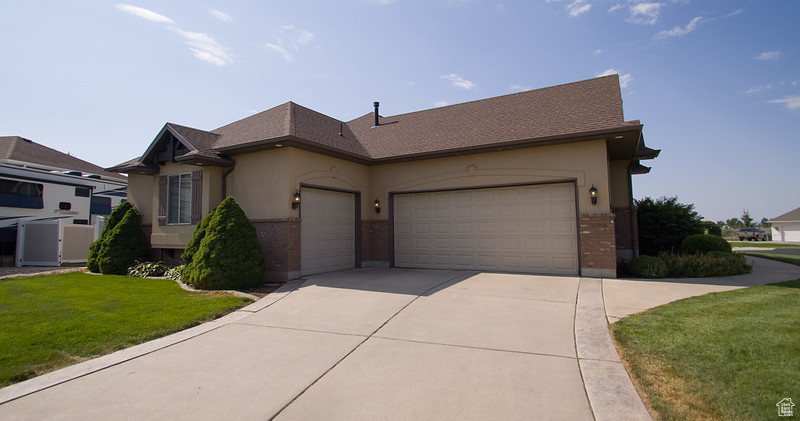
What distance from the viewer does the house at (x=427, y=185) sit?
974 cm

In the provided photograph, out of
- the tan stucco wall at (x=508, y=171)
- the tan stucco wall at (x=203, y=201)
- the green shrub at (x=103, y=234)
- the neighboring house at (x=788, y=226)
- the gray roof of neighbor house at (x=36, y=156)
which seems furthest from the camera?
the neighboring house at (x=788, y=226)

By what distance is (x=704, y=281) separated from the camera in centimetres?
855

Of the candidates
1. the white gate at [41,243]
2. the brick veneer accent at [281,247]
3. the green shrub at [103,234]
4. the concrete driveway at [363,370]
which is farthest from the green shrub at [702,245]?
the white gate at [41,243]

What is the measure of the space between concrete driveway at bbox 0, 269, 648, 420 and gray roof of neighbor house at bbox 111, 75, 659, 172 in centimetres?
518

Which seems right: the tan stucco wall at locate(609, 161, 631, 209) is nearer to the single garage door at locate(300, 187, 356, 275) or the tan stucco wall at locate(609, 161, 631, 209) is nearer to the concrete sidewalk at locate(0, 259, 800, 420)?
the concrete sidewalk at locate(0, 259, 800, 420)

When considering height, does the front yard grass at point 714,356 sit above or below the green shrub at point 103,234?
below

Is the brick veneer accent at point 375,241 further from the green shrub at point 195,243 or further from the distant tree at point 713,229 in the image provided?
the distant tree at point 713,229

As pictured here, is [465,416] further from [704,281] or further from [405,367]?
[704,281]

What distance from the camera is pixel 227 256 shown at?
8.62 meters

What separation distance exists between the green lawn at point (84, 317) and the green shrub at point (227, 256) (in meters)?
0.48

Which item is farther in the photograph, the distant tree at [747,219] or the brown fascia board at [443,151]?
the distant tree at [747,219]

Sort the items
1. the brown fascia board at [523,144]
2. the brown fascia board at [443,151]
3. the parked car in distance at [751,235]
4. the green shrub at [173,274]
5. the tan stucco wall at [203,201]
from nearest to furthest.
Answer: the brown fascia board at [523,144]
the brown fascia board at [443,151]
the green shrub at [173,274]
the tan stucco wall at [203,201]
the parked car in distance at [751,235]

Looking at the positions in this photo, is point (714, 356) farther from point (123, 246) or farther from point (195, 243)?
point (123, 246)

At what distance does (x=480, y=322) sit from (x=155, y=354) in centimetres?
430
